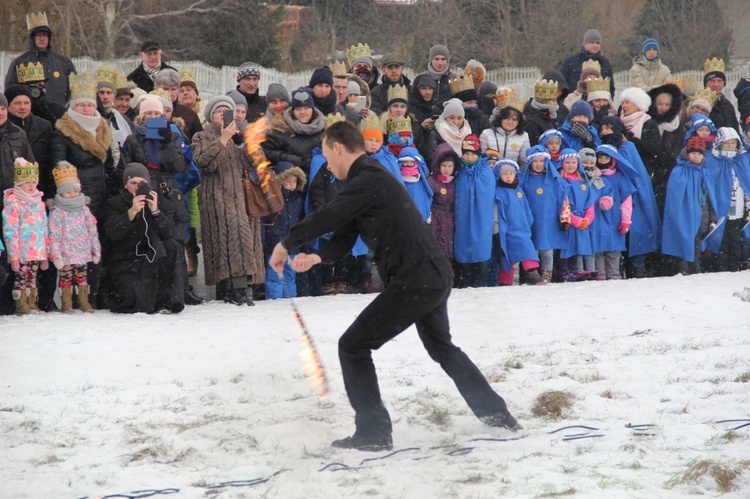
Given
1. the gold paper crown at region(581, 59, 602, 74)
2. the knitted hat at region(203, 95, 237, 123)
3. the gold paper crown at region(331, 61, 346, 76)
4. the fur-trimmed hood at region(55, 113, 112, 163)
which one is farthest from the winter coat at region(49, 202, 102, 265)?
the gold paper crown at region(581, 59, 602, 74)

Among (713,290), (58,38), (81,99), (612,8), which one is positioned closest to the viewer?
(81,99)

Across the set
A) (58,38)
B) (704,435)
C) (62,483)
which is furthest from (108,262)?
(58,38)

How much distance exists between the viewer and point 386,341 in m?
5.67

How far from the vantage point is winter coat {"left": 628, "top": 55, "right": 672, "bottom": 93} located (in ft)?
48.9

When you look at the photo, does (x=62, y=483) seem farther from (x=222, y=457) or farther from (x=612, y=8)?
(x=612, y=8)

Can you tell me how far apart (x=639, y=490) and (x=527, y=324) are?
4148 millimetres

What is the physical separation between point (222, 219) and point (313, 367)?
296 centimetres

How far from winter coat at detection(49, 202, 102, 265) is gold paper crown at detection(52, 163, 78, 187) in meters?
0.23

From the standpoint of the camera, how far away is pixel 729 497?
475cm

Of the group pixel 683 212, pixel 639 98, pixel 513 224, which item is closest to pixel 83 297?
pixel 513 224

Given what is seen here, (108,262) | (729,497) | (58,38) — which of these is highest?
(58,38)

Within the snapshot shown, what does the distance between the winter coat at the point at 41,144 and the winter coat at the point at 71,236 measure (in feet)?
1.22

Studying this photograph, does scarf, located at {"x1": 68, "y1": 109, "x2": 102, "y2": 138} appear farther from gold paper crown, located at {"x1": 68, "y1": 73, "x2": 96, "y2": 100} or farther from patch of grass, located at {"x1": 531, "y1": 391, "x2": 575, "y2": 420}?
patch of grass, located at {"x1": 531, "y1": 391, "x2": 575, "y2": 420}

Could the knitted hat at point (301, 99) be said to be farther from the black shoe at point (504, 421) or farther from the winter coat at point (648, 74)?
the winter coat at point (648, 74)
